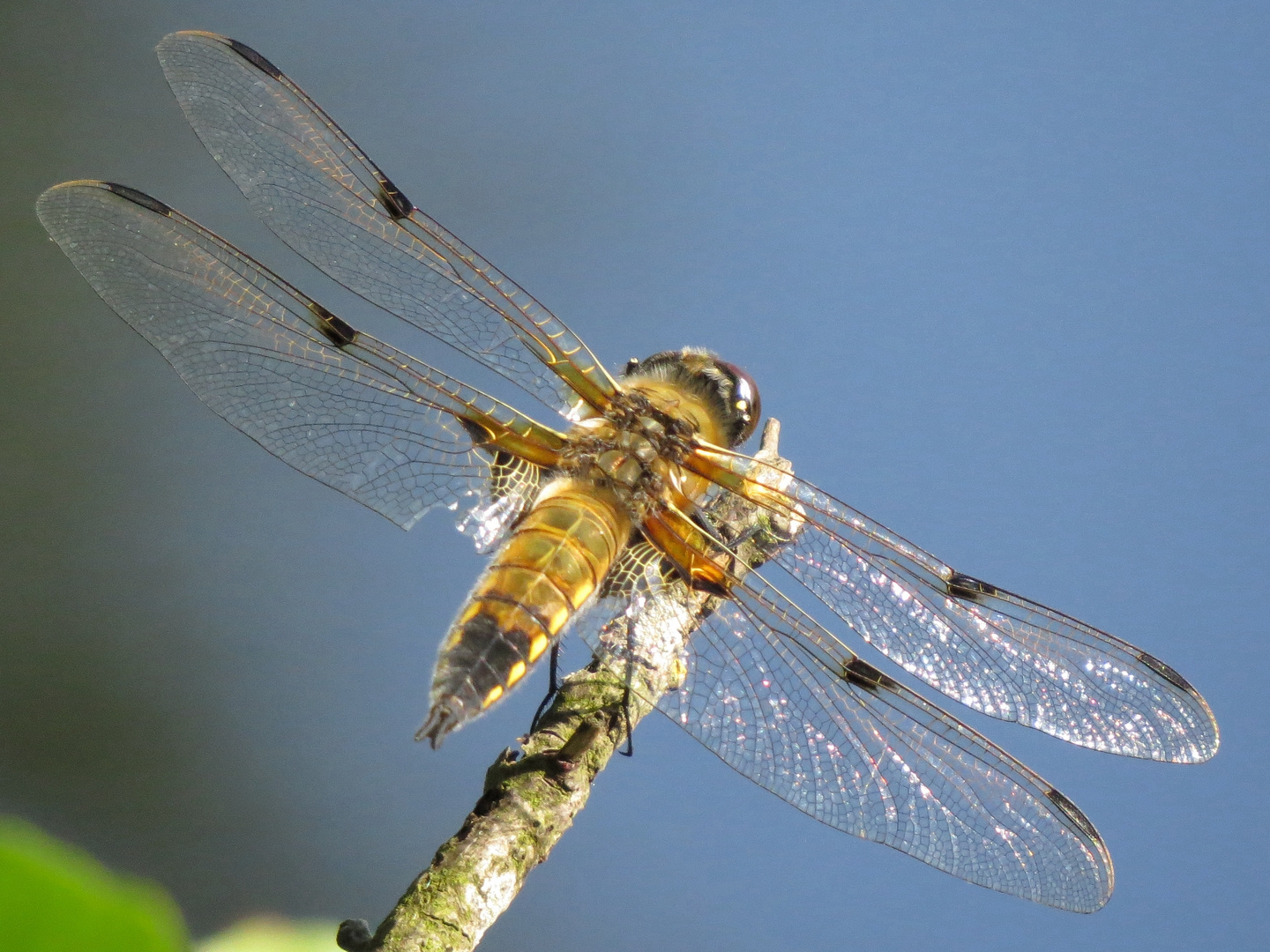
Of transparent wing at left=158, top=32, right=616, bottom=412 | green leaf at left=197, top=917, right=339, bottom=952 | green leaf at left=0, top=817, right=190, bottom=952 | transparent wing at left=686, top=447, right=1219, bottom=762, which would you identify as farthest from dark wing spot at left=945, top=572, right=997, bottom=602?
green leaf at left=0, top=817, right=190, bottom=952

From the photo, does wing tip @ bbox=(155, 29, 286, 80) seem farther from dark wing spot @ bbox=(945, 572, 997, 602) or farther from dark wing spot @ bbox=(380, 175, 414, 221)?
dark wing spot @ bbox=(945, 572, 997, 602)

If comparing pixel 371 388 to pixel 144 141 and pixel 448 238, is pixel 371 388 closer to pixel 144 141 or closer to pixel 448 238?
pixel 448 238

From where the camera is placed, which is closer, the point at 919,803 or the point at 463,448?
the point at 919,803

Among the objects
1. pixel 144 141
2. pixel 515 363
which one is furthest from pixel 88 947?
pixel 144 141

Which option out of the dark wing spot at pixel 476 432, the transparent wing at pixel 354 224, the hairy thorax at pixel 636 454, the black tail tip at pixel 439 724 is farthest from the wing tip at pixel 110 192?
the black tail tip at pixel 439 724

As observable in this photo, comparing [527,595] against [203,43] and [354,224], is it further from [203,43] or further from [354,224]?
[203,43]
